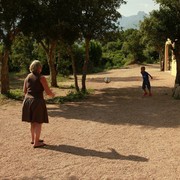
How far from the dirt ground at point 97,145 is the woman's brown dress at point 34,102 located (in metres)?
0.67

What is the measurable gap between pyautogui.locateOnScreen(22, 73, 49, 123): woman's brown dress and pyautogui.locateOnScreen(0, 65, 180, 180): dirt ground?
0.67 m

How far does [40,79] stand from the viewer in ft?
23.3

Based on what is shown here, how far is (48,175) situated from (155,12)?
12.4 metres

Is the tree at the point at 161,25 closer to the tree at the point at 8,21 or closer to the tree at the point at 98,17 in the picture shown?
the tree at the point at 98,17

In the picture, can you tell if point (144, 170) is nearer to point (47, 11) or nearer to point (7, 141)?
point (7, 141)

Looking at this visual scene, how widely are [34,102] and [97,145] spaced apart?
165 cm

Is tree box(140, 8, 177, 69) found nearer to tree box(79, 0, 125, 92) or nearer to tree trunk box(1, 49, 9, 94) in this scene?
tree box(79, 0, 125, 92)

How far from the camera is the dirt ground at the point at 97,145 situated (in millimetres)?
5895

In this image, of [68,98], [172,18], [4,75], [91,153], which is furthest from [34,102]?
[172,18]

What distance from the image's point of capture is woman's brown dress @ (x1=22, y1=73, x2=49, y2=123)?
23.4 feet

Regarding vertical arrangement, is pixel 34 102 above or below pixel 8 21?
below

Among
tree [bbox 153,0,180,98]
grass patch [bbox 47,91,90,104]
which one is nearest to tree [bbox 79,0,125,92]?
tree [bbox 153,0,180,98]

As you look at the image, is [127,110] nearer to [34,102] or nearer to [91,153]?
[91,153]

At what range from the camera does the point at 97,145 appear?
7535mm
